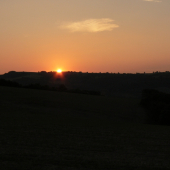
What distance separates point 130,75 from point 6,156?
3753 inches

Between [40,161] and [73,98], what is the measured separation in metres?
32.3

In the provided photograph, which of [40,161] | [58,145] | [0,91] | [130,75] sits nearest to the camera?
[40,161]

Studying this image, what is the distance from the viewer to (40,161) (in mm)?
9102

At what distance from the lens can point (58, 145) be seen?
1177 centimetres

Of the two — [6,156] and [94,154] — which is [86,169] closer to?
[94,154]

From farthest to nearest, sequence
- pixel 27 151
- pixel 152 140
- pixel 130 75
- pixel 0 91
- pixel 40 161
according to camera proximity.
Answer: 1. pixel 130 75
2. pixel 0 91
3. pixel 152 140
4. pixel 27 151
5. pixel 40 161

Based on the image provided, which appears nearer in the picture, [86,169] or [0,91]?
[86,169]

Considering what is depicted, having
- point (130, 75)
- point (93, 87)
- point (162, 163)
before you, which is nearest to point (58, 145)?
point (162, 163)

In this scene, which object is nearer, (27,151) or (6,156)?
(6,156)

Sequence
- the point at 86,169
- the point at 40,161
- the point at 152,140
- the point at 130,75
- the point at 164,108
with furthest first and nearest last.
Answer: the point at 130,75 < the point at 164,108 < the point at 152,140 < the point at 40,161 < the point at 86,169

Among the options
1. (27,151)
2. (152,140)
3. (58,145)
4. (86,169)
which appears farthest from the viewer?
(152,140)

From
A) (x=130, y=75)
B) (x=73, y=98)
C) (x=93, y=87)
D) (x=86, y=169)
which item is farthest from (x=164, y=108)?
(x=130, y=75)

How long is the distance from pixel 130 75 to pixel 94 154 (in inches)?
3691

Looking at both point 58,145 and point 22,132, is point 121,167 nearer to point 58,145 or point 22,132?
point 58,145
